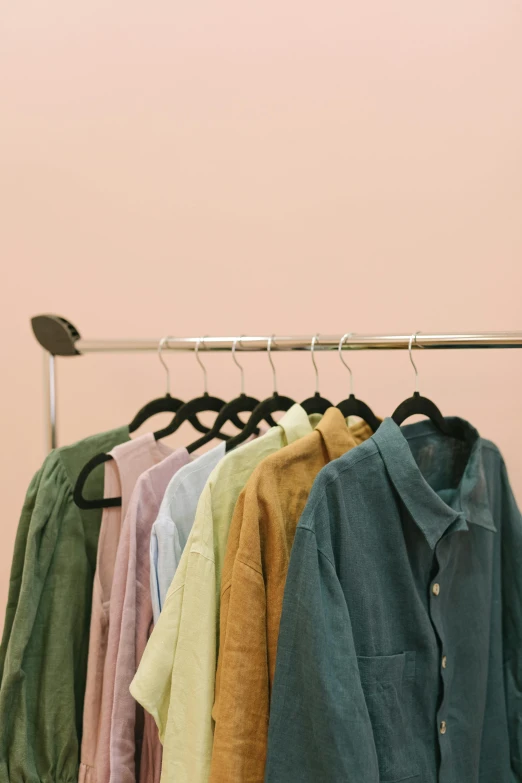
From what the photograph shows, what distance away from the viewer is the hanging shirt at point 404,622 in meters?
0.92

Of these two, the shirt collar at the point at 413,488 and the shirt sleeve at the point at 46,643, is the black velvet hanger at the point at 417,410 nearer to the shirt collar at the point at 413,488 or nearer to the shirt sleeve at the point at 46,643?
the shirt collar at the point at 413,488

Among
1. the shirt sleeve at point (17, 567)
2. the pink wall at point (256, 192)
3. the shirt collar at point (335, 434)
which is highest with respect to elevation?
the pink wall at point (256, 192)

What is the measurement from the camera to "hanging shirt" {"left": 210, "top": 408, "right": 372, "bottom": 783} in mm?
949

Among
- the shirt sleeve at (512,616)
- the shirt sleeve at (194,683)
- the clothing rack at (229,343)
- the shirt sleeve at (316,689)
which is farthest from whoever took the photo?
the shirt sleeve at (512,616)

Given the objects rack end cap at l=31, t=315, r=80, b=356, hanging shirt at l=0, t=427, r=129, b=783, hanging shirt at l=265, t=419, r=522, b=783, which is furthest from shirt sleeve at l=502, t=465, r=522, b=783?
rack end cap at l=31, t=315, r=80, b=356

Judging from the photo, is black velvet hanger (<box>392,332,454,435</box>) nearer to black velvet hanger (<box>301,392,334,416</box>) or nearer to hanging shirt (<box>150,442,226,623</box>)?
black velvet hanger (<box>301,392,334,416</box>)

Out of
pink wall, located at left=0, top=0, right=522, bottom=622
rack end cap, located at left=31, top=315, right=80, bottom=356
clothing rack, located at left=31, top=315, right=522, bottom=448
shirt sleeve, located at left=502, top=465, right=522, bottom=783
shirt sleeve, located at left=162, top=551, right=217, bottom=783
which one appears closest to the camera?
shirt sleeve, located at left=162, top=551, right=217, bottom=783

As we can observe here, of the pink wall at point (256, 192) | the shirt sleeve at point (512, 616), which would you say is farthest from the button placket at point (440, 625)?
the pink wall at point (256, 192)

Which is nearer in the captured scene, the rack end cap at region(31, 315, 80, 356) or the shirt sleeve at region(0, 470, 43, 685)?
the shirt sleeve at region(0, 470, 43, 685)

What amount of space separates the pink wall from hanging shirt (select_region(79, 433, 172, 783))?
70 cm

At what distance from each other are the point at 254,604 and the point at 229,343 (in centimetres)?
50

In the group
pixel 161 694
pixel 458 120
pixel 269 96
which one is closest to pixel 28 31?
pixel 269 96

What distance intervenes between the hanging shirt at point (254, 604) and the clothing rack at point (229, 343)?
0.20 metres

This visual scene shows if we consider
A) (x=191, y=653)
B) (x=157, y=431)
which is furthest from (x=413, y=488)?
(x=157, y=431)
